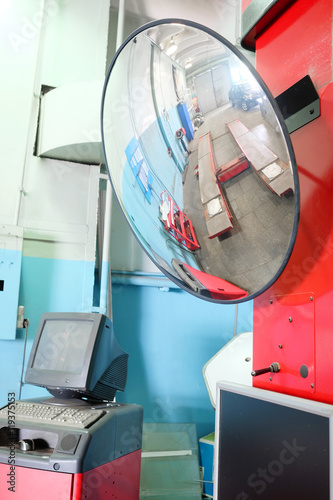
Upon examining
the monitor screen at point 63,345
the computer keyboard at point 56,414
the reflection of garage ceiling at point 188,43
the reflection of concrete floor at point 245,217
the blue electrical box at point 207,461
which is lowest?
the blue electrical box at point 207,461

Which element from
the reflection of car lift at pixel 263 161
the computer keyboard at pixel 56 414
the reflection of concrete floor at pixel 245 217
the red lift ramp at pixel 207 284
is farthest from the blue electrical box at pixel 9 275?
the reflection of car lift at pixel 263 161

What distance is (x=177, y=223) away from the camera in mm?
1095

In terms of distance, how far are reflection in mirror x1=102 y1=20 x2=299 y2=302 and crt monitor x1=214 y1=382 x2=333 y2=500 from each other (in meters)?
0.24

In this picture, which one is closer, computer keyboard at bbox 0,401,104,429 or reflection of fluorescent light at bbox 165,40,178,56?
reflection of fluorescent light at bbox 165,40,178,56

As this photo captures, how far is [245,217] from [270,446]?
50 cm

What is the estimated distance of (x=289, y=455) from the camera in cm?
83

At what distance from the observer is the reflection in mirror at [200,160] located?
0.83 meters

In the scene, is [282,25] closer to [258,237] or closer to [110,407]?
[258,237]

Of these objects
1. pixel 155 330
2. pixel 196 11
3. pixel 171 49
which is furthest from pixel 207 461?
pixel 196 11

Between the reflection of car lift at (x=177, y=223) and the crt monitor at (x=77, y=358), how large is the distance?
0.79m

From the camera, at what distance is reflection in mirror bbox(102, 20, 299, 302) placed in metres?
0.83

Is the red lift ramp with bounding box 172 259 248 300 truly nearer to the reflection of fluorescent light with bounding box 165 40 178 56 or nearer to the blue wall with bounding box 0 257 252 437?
the reflection of fluorescent light with bounding box 165 40 178 56

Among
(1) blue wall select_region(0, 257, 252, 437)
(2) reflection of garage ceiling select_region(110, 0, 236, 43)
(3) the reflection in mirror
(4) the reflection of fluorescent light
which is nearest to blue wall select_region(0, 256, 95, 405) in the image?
(1) blue wall select_region(0, 257, 252, 437)

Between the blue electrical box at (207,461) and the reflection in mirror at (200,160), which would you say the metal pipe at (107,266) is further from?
the reflection in mirror at (200,160)
